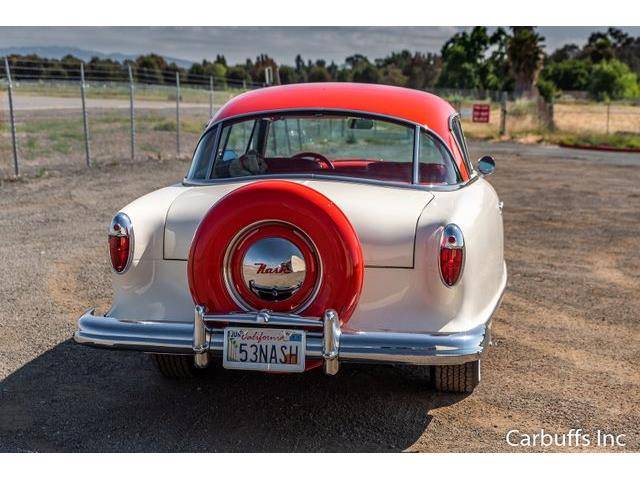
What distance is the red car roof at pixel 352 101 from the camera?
15.1ft

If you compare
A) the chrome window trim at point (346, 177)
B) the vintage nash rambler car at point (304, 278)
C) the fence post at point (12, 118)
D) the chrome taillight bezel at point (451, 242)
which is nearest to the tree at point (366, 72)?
the fence post at point (12, 118)

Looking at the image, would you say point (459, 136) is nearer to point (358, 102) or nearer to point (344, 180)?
point (358, 102)

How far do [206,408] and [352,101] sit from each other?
2004 mm

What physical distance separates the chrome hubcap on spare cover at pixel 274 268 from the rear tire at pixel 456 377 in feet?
3.50

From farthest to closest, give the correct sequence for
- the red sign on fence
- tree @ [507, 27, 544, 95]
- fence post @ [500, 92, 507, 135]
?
1. tree @ [507, 27, 544, 95]
2. the red sign on fence
3. fence post @ [500, 92, 507, 135]

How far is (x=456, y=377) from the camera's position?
164 inches

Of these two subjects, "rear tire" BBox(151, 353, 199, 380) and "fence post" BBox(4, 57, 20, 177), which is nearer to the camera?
"rear tire" BBox(151, 353, 199, 380)

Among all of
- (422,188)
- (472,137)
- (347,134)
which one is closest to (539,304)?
(422,188)

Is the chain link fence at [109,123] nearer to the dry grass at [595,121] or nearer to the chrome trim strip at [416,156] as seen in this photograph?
the dry grass at [595,121]

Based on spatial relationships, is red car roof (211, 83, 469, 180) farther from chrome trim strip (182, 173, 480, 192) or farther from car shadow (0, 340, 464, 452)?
car shadow (0, 340, 464, 452)

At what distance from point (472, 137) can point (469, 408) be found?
25.5 meters

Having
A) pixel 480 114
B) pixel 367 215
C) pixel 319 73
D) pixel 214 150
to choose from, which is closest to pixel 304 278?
pixel 367 215

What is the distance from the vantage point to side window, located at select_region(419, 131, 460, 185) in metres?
4.38

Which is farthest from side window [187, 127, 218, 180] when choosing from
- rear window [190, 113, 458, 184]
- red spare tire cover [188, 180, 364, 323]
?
red spare tire cover [188, 180, 364, 323]
